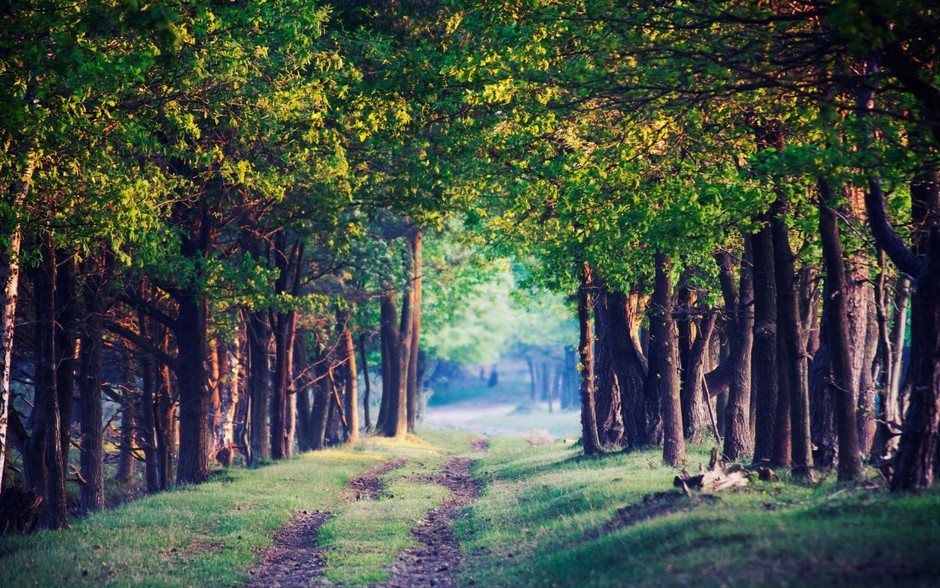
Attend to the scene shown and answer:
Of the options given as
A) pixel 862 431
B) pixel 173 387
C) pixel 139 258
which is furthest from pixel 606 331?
pixel 173 387

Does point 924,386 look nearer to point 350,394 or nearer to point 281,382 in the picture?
point 281,382

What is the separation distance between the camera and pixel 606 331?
28344 millimetres

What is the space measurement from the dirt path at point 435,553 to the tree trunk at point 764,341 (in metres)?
6.17

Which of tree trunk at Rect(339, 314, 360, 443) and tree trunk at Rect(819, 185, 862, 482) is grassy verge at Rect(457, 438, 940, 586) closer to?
tree trunk at Rect(819, 185, 862, 482)

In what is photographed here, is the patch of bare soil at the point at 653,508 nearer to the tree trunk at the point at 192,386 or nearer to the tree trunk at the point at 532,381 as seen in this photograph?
the tree trunk at the point at 192,386

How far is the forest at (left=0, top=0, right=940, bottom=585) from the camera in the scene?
12.6m

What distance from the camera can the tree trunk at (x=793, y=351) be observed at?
16094 mm

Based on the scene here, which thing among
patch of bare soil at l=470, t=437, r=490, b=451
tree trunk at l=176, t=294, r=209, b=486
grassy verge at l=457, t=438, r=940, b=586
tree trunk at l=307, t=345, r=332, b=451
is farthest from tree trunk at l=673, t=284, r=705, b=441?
tree trunk at l=307, t=345, r=332, b=451

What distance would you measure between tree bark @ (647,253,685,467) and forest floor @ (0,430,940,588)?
0.59 meters

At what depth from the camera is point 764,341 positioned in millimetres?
17609

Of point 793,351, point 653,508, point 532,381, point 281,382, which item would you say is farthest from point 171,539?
point 532,381

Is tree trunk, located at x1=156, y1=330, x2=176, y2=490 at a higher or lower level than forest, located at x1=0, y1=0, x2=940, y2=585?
lower

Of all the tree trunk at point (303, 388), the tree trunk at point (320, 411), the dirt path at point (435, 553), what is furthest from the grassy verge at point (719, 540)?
the tree trunk at point (320, 411)

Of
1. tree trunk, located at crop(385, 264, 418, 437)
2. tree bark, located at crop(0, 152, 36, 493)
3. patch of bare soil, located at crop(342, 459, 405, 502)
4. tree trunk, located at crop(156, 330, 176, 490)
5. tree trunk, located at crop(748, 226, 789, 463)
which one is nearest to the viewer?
tree bark, located at crop(0, 152, 36, 493)
